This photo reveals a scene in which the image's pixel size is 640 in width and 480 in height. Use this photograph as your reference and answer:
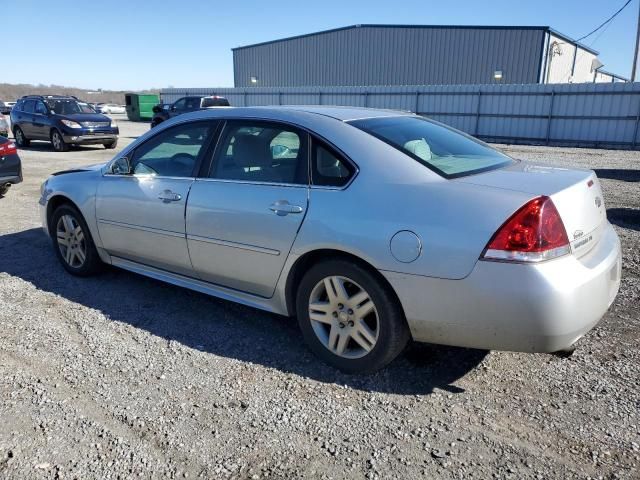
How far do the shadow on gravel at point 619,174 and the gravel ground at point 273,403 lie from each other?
801 centimetres

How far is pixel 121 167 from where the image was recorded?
4.29 metres

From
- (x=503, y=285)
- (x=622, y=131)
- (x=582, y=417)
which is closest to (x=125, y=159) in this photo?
(x=503, y=285)

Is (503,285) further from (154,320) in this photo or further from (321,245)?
(154,320)

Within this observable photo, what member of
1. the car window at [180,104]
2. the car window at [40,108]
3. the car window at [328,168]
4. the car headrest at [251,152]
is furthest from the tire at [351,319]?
the car window at [180,104]

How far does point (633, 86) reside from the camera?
18812 millimetres

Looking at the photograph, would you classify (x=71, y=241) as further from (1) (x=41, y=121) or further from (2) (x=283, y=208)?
(1) (x=41, y=121)

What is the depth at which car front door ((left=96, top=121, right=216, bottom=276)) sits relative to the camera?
12.6 feet

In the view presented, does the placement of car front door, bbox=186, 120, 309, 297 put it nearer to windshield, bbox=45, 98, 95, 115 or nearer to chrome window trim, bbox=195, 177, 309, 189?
chrome window trim, bbox=195, 177, 309, 189

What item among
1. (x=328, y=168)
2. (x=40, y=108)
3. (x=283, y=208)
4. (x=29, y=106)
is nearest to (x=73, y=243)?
(x=283, y=208)

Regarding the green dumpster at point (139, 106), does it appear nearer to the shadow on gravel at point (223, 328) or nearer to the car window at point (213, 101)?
the car window at point (213, 101)

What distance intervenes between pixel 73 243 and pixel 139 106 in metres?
35.1

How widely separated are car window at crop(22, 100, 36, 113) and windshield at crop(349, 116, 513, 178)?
16523 mm

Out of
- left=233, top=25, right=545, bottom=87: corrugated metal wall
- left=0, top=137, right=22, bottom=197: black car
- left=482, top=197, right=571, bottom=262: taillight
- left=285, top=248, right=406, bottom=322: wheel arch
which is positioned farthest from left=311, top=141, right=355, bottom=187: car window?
left=233, top=25, right=545, bottom=87: corrugated metal wall

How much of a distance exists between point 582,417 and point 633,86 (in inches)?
788
